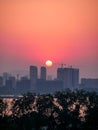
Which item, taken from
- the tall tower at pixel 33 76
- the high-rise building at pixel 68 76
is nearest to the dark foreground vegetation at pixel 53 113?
the tall tower at pixel 33 76

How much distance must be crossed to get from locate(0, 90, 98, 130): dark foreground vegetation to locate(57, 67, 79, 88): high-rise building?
8180 centimetres

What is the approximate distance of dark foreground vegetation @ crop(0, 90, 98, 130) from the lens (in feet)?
76.0

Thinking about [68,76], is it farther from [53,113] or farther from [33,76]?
[53,113]

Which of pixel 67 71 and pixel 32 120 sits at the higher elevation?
pixel 67 71

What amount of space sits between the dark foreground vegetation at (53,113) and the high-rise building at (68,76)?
81800 mm

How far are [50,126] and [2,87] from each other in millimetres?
79629

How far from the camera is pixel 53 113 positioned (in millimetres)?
24625

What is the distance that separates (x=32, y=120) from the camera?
23.5 metres

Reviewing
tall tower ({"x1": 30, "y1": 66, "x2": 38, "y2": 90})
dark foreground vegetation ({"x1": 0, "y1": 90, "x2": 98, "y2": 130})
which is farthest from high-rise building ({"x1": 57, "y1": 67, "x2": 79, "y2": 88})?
dark foreground vegetation ({"x1": 0, "y1": 90, "x2": 98, "y2": 130})

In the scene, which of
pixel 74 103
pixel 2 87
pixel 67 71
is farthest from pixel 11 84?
pixel 74 103

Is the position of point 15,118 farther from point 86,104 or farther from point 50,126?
point 86,104

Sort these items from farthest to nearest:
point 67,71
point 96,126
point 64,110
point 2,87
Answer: point 67,71 < point 2,87 < point 64,110 < point 96,126

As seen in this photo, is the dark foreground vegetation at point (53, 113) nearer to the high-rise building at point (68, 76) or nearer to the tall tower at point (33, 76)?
the tall tower at point (33, 76)

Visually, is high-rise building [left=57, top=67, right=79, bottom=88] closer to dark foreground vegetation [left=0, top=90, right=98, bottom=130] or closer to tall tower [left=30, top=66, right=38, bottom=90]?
tall tower [left=30, top=66, right=38, bottom=90]
